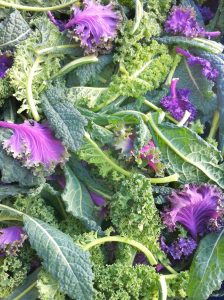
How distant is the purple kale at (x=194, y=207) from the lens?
2127 mm

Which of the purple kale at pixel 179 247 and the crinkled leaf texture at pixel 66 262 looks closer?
the crinkled leaf texture at pixel 66 262

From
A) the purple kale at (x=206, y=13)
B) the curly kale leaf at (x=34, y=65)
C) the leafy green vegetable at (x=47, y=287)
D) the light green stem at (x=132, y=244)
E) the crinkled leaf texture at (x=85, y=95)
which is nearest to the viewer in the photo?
the leafy green vegetable at (x=47, y=287)

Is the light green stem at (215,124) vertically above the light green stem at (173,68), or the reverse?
the light green stem at (173,68)

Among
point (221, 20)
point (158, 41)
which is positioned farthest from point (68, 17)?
point (221, 20)

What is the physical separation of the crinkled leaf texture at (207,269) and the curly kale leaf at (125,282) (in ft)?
0.56

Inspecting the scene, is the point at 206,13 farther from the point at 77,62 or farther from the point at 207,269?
the point at 207,269

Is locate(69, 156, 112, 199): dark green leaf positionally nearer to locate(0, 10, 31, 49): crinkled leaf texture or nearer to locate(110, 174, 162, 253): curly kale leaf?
locate(110, 174, 162, 253): curly kale leaf

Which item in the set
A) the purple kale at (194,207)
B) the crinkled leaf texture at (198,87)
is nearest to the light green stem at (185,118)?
the crinkled leaf texture at (198,87)

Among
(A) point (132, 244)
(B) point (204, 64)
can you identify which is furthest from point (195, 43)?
(A) point (132, 244)

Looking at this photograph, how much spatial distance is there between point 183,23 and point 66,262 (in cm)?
124

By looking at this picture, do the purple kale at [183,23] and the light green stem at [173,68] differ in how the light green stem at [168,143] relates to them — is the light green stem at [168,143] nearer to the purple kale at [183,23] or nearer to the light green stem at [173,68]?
the light green stem at [173,68]

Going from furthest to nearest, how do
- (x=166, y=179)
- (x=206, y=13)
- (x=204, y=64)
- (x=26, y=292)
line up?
1. (x=206, y=13)
2. (x=204, y=64)
3. (x=166, y=179)
4. (x=26, y=292)

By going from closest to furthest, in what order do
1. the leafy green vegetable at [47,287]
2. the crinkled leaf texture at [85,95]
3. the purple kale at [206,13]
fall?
the leafy green vegetable at [47,287] → the crinkled leaf texture at [85,95] → the purple kale at [206,13]

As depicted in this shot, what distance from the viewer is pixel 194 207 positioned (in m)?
2.16
